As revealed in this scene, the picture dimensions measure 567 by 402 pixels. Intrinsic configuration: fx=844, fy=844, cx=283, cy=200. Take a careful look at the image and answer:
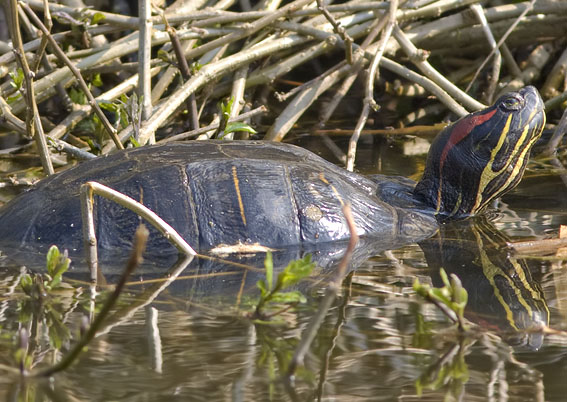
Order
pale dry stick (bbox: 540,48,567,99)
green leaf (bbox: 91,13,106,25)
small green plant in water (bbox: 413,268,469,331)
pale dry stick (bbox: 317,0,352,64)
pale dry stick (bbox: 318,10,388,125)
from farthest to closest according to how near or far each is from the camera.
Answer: pale dry stick (bbox: 540,48,567,99), pale dry stick (bbox: 318,10,388,125), green leaf (bbox: 91,13,106,25), pale dry stick (bbox: 317,0,352,64), small green plant in water (bbox: 413,268,469,331)

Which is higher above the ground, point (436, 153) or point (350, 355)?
point (436, 153)

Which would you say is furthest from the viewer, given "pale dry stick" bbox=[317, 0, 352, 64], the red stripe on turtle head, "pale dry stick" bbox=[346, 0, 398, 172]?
"pale dry stick" bbox=[346, 0, 398, 172]

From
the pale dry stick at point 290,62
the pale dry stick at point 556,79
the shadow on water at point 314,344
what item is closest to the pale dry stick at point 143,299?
the shadow on water at point 314,344

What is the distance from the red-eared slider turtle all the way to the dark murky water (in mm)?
361

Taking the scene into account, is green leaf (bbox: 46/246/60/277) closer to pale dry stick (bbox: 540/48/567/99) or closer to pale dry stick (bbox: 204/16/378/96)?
pale dry stick (bbox: 204/16/378/96)

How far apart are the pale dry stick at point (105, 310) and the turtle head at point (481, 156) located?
2.45 metres

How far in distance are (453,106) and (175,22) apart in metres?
1.69

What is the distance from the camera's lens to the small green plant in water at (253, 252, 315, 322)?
230cm

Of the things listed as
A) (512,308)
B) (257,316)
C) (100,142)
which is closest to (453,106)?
(100,142)

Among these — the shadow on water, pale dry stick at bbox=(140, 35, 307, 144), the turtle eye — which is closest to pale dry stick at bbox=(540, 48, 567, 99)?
pale dry stick at bbox=(140, 35, 307, 144)

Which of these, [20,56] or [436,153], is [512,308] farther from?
[20,56]

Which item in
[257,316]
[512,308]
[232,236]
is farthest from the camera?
[232,236]

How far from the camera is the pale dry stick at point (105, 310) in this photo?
153 cm

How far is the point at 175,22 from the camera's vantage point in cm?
496
